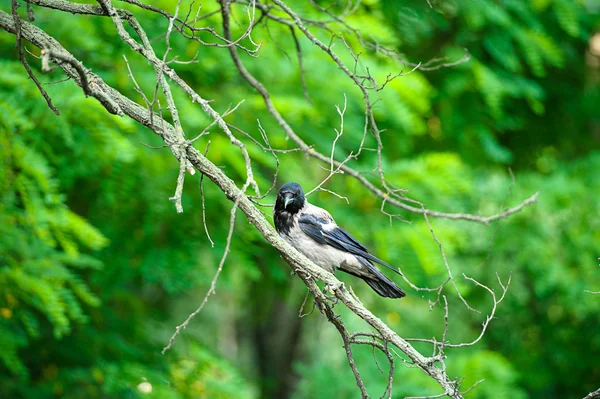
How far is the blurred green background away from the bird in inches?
18.8

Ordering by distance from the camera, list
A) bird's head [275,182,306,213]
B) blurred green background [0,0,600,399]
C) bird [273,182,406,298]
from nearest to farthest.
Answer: bird [273,182,406,298] < bird's head [275,182,306,213] < blurred green background [0,0,600,399]

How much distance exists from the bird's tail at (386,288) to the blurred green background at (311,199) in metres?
0.30

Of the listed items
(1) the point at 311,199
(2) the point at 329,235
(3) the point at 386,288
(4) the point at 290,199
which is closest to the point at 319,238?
(2) the point at 329,235

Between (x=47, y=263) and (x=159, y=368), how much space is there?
2.46 m

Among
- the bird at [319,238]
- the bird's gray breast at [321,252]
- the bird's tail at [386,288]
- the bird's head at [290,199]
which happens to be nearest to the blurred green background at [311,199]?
the bird's tail at [386,288]

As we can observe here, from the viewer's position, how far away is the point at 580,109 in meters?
10.0

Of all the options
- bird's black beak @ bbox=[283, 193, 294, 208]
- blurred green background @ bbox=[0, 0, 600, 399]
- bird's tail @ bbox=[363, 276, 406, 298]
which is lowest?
bird's tail @ bbox=[363, 276, 406, 298]

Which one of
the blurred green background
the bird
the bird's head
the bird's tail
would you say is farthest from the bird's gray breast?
the blurred green background

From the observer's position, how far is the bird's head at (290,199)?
15.8ft

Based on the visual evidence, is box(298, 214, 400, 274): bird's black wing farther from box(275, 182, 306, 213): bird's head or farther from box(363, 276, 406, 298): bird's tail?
box(363, 276, 406, 298): bird's tail

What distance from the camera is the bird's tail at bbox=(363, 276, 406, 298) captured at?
13.6 ft

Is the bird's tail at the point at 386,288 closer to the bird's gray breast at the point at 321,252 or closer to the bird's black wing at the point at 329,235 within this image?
the bird's black wing at the point at 329,235

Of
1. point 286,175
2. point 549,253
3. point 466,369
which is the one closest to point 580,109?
point 549,253

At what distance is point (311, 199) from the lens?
7.35 meters
